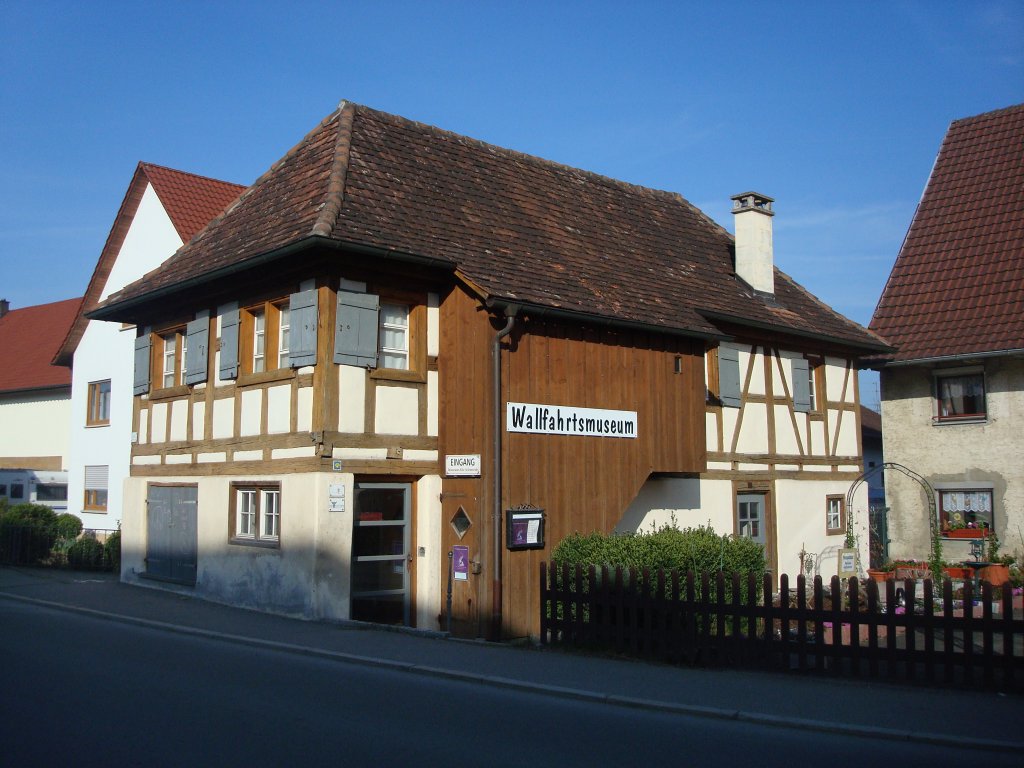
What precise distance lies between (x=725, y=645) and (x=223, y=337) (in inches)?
362

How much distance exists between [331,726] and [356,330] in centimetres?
736

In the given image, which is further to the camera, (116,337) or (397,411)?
(116,337)

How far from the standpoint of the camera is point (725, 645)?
36.5 ft

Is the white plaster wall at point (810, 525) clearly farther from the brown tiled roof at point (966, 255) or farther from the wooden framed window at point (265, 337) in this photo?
the wooden framed window at point (265, 337)

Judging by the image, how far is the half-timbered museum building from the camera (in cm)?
1432

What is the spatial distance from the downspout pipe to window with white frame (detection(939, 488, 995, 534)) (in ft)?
42.0

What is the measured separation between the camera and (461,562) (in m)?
14.4

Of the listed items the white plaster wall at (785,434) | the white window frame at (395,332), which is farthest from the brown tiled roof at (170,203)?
the white plaster wall at (785,434)

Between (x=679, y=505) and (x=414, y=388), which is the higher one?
(x=414, y=388)

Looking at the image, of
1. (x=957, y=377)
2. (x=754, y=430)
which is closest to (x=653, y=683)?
(x=754, y=430)

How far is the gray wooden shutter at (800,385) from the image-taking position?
21.1 m

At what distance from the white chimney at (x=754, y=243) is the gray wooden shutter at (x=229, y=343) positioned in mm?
10696

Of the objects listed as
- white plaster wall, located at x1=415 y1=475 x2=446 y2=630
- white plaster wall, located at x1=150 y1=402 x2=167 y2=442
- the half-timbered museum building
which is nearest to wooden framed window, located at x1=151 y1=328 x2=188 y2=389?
the half-timbered museum building

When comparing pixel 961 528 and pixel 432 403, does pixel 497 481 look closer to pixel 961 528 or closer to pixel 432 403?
pixel 432 403
